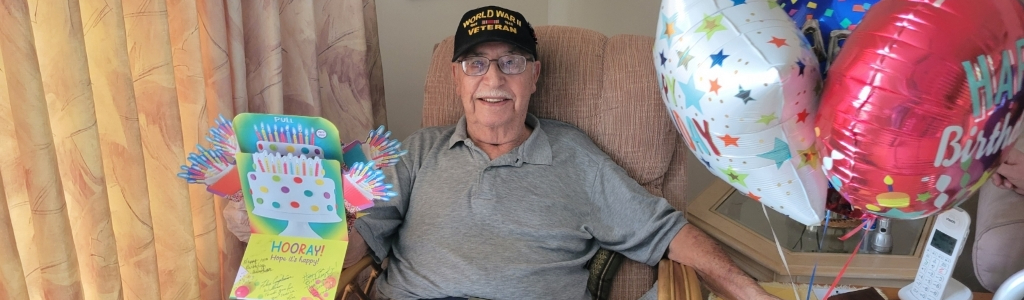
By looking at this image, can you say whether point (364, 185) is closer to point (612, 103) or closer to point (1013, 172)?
point (612, 103)

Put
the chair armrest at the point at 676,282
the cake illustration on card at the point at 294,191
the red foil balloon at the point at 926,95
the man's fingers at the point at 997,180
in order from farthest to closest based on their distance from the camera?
the man's fingers at the point at 997,180 → the chair armrest at the point at 676,282 → the cake illustration on card at the point at 294,191 → the red foil balloon at the point at 926,95

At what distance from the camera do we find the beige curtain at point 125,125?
1.02 meters

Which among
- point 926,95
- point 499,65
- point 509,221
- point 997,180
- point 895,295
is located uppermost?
point 926,95

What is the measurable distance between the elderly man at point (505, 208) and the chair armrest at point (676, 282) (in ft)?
0.07

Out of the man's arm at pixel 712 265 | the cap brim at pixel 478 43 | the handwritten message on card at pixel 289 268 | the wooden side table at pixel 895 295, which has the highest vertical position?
the cap brim at pixel 478 43

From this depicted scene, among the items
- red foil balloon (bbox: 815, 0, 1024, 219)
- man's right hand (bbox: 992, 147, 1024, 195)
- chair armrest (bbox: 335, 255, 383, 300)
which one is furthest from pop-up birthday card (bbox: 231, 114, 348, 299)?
man's right hand (bbox: 992, 147, 1024, 195)

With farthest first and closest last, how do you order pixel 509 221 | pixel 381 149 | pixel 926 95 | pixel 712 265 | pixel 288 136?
1. pixel 509 221
2. pixel 712 265
3. pixel 381 149
4. pixel 288 136
5. pixel 926 95

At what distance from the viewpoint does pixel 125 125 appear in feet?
3.79

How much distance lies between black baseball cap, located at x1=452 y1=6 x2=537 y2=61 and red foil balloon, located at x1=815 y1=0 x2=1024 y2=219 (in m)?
0.78

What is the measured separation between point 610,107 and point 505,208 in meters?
0.37

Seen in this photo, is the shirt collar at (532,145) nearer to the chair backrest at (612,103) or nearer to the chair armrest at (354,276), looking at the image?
the chair backrest at (612,103)

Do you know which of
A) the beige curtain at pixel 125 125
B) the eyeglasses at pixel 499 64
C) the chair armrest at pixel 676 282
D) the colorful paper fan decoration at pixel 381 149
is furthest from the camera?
the eyeglasses at pixel 499 64

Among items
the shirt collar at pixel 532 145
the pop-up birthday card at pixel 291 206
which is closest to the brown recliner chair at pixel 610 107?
the shirt collar at pixel 532 145

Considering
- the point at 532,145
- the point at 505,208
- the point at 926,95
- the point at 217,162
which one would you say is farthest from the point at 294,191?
the point at 926,95
